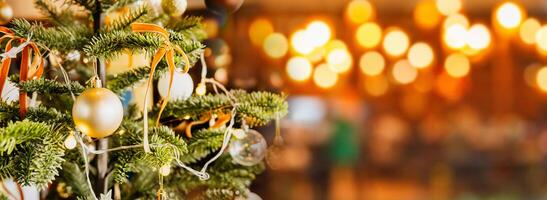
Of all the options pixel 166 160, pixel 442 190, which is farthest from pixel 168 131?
pixel 442 190

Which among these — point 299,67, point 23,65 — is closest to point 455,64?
point 299,67

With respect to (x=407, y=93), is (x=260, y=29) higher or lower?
higher

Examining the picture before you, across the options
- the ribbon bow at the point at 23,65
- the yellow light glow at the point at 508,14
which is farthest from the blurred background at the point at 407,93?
the ribbon bow at the point at 23,65

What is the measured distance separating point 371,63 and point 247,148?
4288 mm

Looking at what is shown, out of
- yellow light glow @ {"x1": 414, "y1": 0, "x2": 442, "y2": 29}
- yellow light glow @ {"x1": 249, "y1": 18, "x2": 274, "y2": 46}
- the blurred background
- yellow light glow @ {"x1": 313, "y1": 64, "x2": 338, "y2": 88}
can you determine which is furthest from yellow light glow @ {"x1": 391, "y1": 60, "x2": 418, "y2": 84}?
yellow light glow @ {"x1": 249, "y1": 18, "x2": 274, "y2": 46}

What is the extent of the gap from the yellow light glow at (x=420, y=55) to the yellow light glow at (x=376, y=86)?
285 mm

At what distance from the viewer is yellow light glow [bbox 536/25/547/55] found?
4.51 meters

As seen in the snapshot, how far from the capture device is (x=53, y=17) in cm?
79

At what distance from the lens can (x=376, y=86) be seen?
17.0ft

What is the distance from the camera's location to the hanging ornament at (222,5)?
82 cm

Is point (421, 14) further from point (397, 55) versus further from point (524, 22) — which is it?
point (524, 22)

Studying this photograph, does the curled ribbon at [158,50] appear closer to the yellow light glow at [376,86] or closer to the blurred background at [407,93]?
the blurred background at [407,93]

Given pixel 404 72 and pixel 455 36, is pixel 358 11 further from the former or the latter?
pixel 404 72

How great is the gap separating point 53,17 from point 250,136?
257 mm
